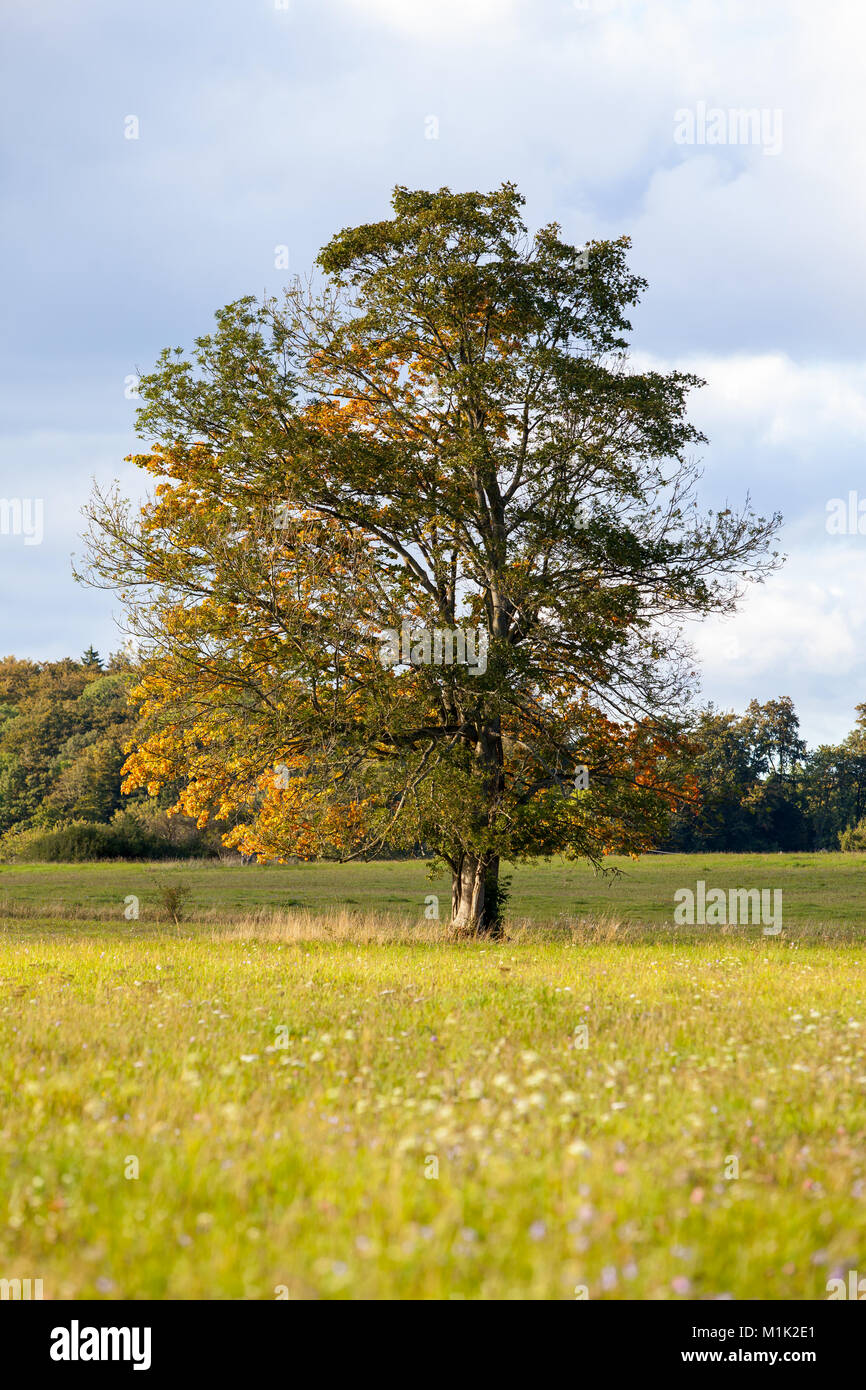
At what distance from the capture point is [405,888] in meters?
50.9

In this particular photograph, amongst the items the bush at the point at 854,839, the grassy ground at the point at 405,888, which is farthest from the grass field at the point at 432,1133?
the bush at the point at 854,839

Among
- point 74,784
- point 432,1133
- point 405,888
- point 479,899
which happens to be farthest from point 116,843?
point 432,1133

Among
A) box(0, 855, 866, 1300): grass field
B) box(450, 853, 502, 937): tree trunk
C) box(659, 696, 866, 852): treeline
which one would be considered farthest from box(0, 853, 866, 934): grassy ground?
box(659, 696, 866, 852): treeline

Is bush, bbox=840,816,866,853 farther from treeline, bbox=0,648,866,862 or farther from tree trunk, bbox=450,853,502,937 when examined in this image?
tree trunk, bbox=450,853,502,937

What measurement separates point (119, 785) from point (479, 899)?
69.9m

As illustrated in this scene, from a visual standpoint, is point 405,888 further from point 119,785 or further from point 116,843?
point 119,785

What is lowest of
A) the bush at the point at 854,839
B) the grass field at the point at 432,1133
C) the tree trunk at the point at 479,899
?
the bush at the point at 854,839

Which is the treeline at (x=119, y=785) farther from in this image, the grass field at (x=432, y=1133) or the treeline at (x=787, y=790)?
the grass field at (x=432, y=1133)

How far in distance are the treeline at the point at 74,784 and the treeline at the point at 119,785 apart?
0.38ft

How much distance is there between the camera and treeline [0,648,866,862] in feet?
229

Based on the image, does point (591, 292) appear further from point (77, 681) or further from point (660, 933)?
point (77, 681)

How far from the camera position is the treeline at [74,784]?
2608 inches

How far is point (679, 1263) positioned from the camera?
3.97m

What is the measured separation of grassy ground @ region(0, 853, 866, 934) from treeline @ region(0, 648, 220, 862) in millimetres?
5972
